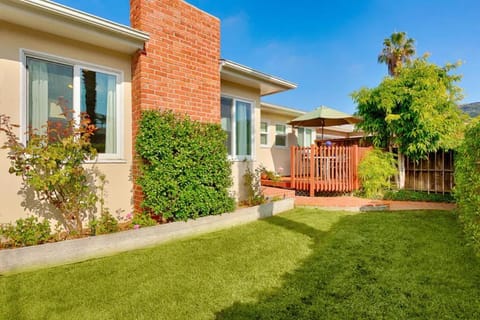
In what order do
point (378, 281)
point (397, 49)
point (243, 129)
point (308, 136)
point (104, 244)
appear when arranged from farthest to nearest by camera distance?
point (397, 49)
point (308, 136)
point (243, 129)
point (104, 244)
point (378, 281)

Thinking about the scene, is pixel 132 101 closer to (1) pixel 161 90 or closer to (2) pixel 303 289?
(1) pixel 161 90

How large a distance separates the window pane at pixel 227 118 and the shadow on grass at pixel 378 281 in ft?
11.7

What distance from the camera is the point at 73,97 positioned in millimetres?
4711

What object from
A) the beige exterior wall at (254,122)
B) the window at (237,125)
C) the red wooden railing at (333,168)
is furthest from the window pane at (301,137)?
the window at (237,125)

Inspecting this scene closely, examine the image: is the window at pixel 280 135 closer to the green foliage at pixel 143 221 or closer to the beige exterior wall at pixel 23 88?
the beige exterior wall at pixel 23 88

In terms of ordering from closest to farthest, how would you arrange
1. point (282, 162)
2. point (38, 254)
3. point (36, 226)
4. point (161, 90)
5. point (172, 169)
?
1. point (38, 254)
2. point (36, 226)
3. point (172, 169)
4. point (161, 90)
5. point (282, 162)

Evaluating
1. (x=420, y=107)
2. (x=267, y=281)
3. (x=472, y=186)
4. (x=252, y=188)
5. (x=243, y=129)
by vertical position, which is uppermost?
(x=420, y=107)

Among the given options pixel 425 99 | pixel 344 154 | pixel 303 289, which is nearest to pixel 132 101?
pixel 303 289

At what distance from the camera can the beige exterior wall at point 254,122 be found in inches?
292

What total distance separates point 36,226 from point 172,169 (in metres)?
2.20

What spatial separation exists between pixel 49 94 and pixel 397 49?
91.6ft

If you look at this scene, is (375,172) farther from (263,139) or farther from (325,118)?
(263,139)

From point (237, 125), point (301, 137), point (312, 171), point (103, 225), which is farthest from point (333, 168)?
point (103, 225)

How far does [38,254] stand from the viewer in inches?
139
